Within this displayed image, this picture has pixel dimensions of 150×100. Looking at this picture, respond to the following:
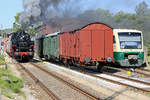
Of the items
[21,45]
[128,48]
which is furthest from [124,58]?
[21,45]

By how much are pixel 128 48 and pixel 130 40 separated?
66 cm

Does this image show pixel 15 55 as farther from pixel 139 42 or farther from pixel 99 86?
pixel 99 86

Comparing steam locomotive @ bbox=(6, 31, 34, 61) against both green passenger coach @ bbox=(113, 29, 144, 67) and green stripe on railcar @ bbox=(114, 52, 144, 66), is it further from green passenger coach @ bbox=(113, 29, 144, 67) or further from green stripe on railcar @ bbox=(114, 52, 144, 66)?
green stripe on railcar @ bbox=(114, 52, 144, 66)

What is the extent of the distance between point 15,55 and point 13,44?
1.21 m

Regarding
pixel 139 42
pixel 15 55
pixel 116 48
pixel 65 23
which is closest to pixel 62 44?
pixel 116 48

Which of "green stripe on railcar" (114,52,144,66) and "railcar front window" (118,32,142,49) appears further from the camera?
"railcar front window" (118,32,142,49)

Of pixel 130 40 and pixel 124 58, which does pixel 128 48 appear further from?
pixel 124 58

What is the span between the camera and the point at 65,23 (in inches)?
1162

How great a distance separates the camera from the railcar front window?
1719cm

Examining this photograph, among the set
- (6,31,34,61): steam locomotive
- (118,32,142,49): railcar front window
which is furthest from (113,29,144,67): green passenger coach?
(6,31,34,61): steam locomotive

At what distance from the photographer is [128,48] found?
56.2 feet

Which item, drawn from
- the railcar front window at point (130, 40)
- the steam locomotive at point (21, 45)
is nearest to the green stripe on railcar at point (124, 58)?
the railcar front window at point (130, 40)

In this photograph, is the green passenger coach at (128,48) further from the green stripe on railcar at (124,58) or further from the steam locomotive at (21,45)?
the steam locomotive at (21,45)

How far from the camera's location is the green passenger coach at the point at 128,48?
16.7 m
